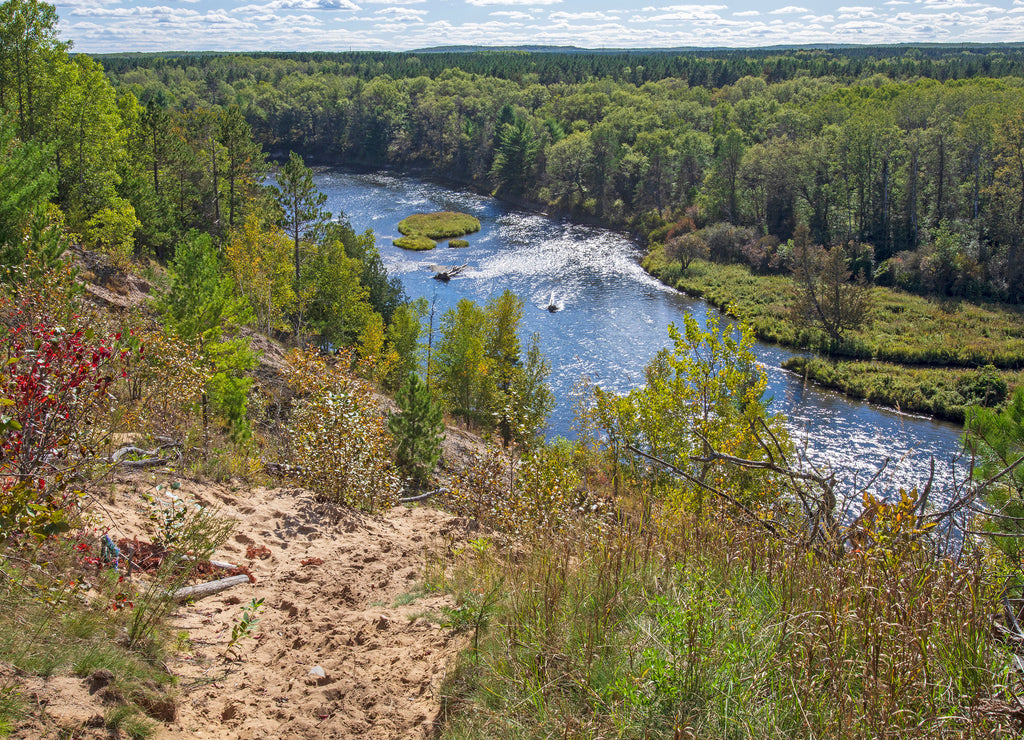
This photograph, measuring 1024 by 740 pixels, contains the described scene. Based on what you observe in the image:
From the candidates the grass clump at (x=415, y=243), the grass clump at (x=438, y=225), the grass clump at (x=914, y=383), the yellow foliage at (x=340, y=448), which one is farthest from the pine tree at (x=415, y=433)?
the grass clump at (x=438, y=225)

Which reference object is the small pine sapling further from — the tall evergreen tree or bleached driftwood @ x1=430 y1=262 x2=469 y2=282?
bleached driftwood @ x1=430 y1=262 x2=469 y2=282

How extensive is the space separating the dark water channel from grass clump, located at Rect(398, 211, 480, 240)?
1.18 m

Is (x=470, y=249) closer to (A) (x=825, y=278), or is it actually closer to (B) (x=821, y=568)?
(A) (x=825, y=278)

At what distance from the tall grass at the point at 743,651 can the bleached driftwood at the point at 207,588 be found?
301 centimetres

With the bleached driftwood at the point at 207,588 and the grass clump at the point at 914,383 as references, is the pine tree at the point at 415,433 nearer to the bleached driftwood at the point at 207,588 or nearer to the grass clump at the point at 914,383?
the bleached driftwood at the point at 207,588

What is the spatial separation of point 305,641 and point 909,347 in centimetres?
4256

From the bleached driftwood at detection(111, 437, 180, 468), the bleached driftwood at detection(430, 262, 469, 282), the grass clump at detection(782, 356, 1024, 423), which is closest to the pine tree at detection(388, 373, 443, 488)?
the bleached driftwood at detection(111, 437, 180, 468)

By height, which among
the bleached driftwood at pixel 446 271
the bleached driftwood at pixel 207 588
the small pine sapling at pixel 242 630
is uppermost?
the small pine sapling at pixel 242 630

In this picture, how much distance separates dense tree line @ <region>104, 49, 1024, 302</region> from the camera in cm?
5422

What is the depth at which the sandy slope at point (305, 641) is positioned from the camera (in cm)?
498

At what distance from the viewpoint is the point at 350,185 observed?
289ft

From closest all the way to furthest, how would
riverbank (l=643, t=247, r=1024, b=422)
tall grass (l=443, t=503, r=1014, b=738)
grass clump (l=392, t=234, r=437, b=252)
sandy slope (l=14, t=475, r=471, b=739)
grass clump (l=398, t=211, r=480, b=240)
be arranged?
tall grass (l=443, t=503, r=1014, b=738) → sandy slope (l=14, t=475, r=471, b=739) → riverbank (l=643, t=247, r=1024, b=422) → grass clump (l=392, t=234, r=437, b=252) → grass clump (l=398, t=211, r=480, b=240)

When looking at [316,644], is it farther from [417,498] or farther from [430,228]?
[430,228]

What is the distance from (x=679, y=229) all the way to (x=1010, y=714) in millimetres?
66475
